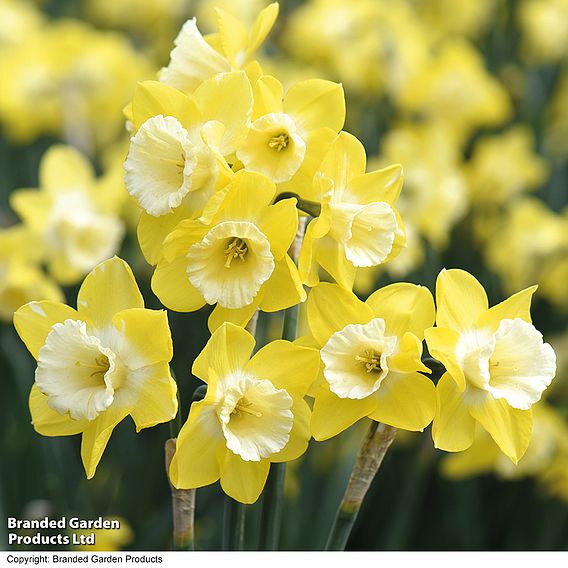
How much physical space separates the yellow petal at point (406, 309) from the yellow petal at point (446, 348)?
2 centimetres

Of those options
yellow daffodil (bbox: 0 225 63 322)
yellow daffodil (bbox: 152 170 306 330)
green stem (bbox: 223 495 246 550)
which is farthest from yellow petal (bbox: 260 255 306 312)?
yellow daffodil (bbox: 0 225 63 322)

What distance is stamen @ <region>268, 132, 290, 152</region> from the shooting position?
73 cm

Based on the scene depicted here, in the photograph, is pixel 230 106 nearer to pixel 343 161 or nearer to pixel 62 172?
pixel 343 161

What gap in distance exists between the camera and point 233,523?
0.81 meters

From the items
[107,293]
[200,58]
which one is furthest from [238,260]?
[200,58]

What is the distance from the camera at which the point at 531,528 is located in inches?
63.8

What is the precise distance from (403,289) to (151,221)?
0.75ft

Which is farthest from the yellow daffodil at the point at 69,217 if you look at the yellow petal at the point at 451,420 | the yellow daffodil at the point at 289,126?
the yellow petal at the point at 451,420

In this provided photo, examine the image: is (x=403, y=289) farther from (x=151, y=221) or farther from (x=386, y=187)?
(x=151, y=221)

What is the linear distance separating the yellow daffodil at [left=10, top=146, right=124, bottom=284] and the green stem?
0.78 metres

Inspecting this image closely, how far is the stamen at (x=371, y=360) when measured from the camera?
2.38ft

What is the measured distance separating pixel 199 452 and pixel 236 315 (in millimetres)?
122

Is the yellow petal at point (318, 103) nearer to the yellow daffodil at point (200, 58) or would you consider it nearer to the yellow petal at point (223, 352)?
the yellow daffodil at point (200, 58)
